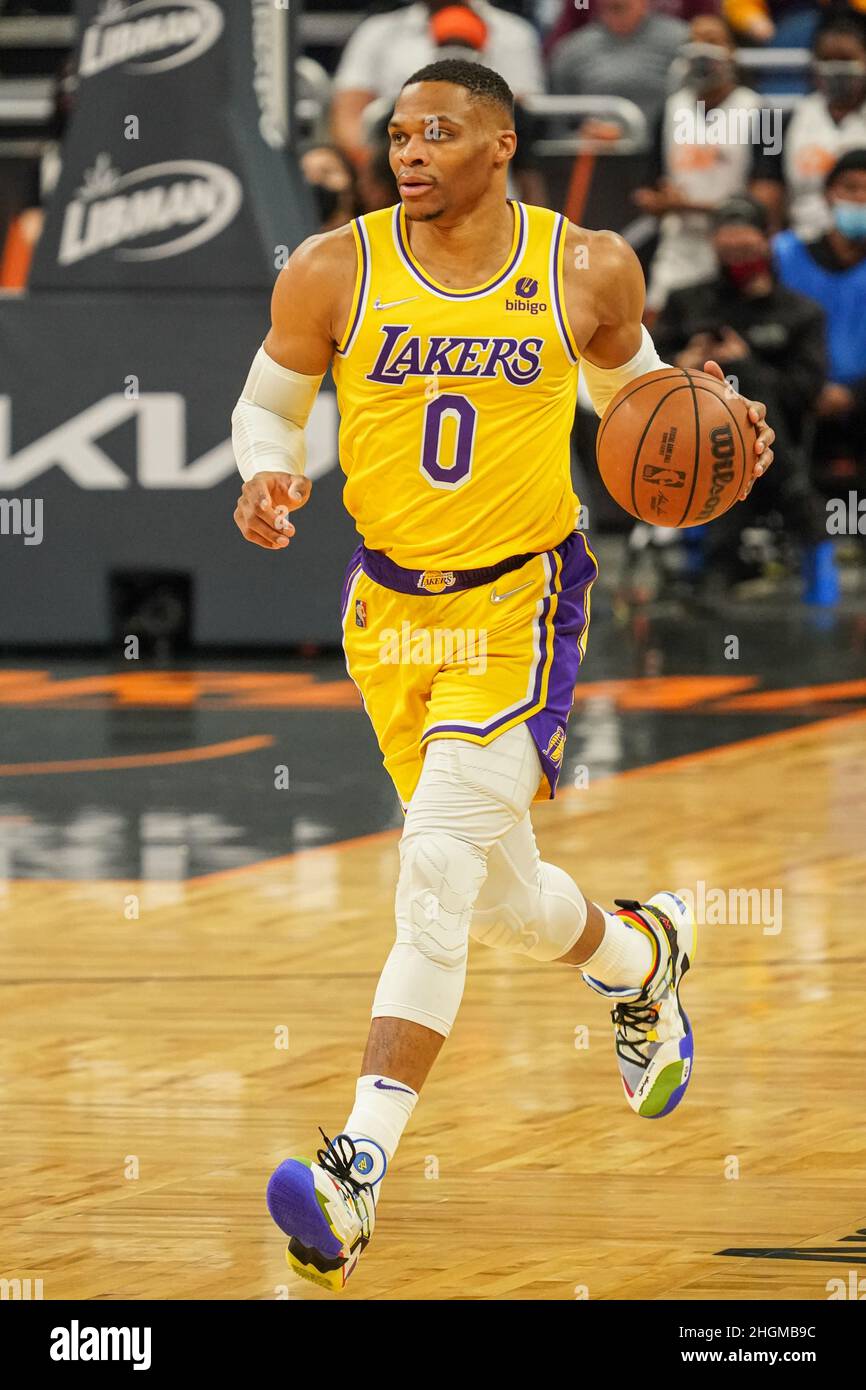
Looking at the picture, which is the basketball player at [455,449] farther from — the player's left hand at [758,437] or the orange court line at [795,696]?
the orange court line at [795,696]

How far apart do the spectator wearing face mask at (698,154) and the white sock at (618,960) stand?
9514mm

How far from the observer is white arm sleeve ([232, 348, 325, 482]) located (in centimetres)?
585

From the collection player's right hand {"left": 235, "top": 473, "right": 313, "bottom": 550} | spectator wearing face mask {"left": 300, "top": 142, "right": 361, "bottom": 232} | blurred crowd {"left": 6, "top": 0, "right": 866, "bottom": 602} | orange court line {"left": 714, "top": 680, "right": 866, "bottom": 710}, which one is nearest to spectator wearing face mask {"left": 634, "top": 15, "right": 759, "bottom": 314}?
blurred crowd {"left": 6, "top": 0, "right": 866, "bottom": 602}

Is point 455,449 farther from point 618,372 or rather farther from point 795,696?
point 795,696

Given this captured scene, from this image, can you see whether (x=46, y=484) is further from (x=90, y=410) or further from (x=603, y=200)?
(x=603, y=200)

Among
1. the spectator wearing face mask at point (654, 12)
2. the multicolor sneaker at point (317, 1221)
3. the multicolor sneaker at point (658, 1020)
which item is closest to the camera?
the multicolor sneaker at point (317, 1221)

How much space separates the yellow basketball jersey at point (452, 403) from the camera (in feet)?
18.7

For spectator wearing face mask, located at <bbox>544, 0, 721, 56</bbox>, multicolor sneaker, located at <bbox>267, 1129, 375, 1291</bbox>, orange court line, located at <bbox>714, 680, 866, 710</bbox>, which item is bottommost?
multicolor sneaker, located at <bbox>267, 1129, 375, 1291</bbox>

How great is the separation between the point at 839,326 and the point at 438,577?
35.1 ft

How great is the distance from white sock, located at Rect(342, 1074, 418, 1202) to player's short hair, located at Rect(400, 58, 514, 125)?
2.08 m

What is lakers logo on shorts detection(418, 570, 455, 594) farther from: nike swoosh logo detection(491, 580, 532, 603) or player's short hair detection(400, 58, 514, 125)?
player's short hair detection(400, 58, 514, 125)

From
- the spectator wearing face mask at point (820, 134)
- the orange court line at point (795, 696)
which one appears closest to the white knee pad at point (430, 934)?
the orange court line at point (795, 696)
